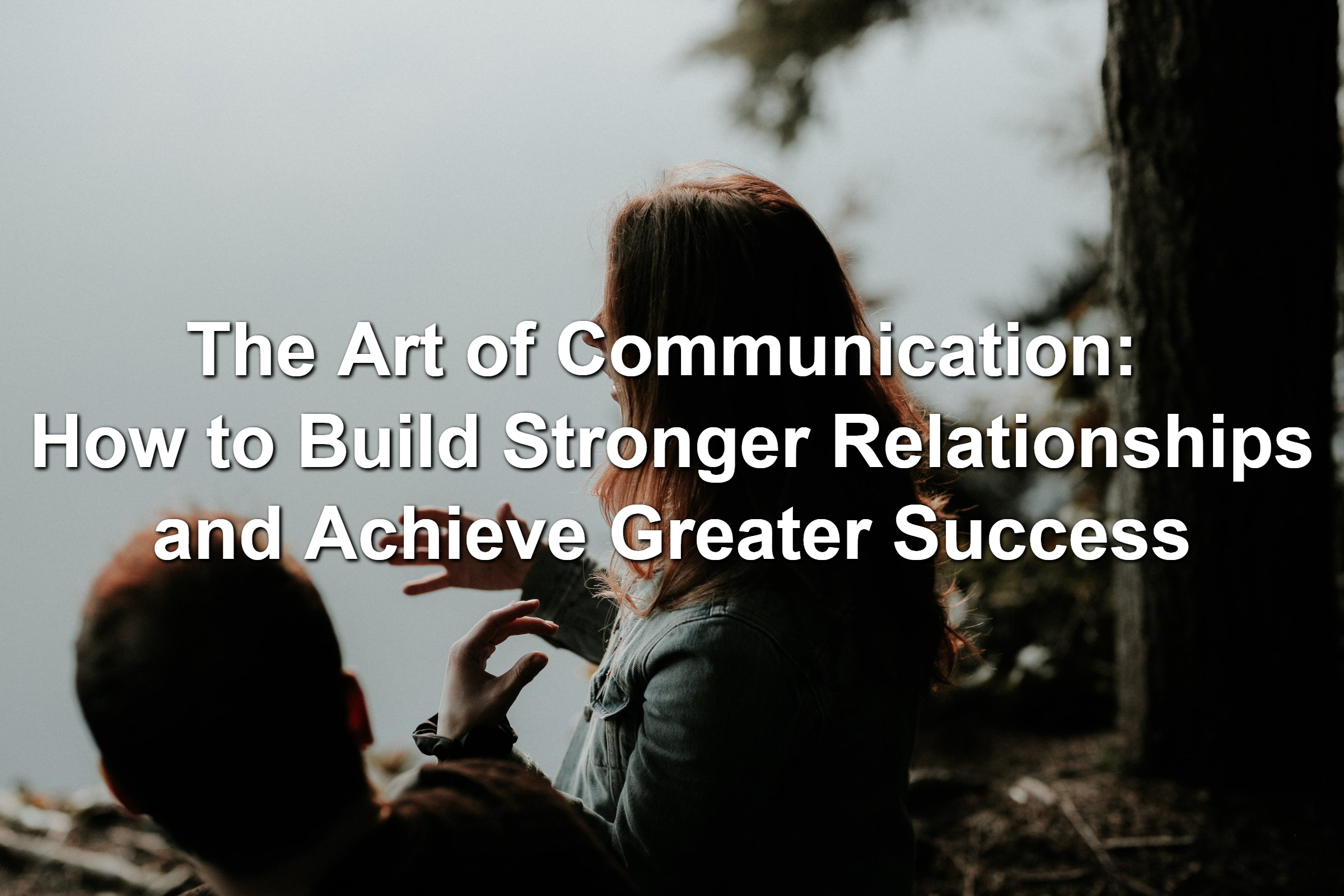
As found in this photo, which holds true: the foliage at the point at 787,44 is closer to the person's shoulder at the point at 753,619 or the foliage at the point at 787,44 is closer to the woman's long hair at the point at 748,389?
the woman's long hair at the point at 748,389

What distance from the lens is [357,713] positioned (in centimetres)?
94

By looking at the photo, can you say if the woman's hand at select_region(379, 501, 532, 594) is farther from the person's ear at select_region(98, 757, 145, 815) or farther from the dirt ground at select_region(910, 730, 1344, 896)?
the dirt ground at select_region(910, 730, 1344, 896)

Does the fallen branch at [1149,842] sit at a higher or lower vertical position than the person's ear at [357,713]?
lower

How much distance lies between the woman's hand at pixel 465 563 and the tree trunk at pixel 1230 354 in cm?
165

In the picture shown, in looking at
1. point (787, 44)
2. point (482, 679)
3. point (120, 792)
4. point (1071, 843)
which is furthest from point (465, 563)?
point (787, 44)

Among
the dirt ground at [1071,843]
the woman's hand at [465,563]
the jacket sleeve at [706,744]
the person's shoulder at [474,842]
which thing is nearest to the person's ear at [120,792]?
the person's shoulder at [474,842]

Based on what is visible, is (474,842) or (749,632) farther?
(749,632)

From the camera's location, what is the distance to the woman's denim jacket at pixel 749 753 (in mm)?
1031

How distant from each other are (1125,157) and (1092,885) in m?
1.75

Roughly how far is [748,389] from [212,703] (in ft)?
2.17

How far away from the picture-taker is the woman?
104cm

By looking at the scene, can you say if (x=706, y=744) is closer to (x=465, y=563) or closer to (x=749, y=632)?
(x=749, y=632)

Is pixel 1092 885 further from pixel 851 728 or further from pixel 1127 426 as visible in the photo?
pixel 851 728

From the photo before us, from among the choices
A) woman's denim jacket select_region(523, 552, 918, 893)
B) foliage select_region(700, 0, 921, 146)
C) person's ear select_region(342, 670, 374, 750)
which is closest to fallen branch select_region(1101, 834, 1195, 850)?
woman's denim jacket select_region(523, 552, 918, 893)
